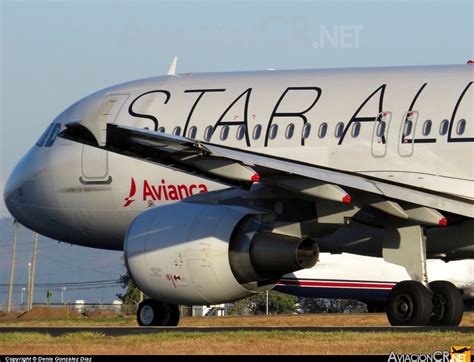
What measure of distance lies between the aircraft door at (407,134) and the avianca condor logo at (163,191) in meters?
4.10

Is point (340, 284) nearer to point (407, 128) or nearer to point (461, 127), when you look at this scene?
point (407, 128)

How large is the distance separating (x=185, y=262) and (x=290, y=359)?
6903 mm

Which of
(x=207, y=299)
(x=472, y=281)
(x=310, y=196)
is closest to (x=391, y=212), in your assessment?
(x=310, y=196)

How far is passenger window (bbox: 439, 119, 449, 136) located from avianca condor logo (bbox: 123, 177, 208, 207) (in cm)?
488

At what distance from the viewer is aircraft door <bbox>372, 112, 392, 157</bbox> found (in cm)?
2423

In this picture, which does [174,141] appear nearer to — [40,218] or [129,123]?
[129,123]

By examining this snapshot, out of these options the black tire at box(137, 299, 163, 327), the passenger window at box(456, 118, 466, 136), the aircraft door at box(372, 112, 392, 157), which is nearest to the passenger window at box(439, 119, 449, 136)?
the passenger window at box(456, 118, 466, 136)

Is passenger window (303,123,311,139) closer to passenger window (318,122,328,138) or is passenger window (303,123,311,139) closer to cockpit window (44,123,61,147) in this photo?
passenger window (318,122,328,138)

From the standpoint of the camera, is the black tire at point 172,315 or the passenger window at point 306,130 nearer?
the passenger window at point 306,130

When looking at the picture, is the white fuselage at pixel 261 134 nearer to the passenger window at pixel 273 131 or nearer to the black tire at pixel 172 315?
the passenger window at pixel 273 131

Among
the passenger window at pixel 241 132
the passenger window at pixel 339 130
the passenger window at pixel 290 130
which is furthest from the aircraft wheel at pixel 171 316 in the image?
the passenger window at pixel 339 130

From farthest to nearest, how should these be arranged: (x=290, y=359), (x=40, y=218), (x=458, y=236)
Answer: (x=40, y=218), (x=458, y=236), (x=290, y=359)

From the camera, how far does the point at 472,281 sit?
47094 mm

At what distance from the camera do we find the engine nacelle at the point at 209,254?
2269cm
